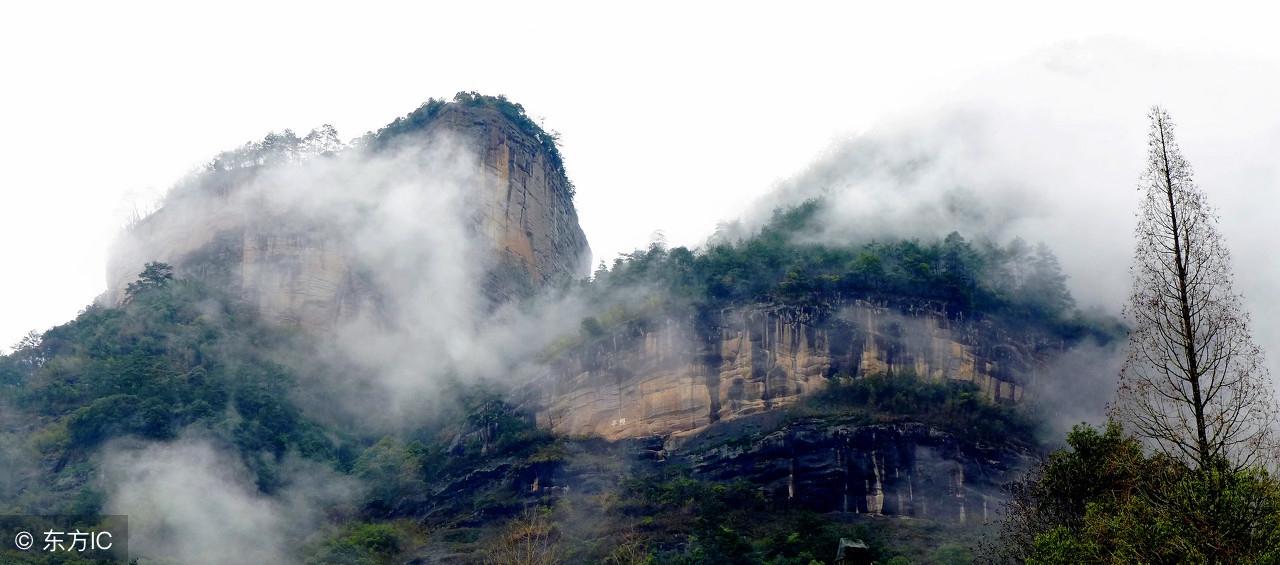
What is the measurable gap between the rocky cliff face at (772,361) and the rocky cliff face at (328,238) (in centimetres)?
2791

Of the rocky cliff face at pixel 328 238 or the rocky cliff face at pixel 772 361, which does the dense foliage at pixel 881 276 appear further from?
the rocky cliff face at pixel 328 238

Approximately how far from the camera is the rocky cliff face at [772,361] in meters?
72.6

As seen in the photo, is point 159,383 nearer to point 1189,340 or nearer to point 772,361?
point 772,361

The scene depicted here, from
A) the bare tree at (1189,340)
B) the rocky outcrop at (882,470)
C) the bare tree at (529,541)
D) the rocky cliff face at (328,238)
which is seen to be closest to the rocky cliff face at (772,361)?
the rocky outcrop at (882,470)

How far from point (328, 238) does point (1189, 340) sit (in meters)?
87.7

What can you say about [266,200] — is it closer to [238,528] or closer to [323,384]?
[323,384]

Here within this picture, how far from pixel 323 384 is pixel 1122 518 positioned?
7458 centimetres

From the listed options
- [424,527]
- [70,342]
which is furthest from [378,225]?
[424,527]

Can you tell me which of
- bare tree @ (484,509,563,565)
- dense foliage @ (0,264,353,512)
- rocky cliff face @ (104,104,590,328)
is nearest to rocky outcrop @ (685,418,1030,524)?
bare tree @ (484,509,563,565)

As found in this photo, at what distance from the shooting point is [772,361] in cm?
7369

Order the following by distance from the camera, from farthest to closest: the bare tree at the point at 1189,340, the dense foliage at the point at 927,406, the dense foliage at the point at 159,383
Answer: the dense foliage at the point at 159,383, the dense foliage at the point at 927,406, the bare tree at the point at 1189,340

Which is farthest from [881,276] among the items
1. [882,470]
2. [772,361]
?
[882,470]

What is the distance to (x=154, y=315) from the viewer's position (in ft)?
294

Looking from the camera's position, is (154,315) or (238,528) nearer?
(238,528)
